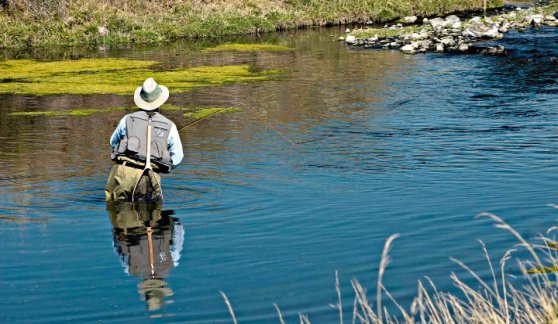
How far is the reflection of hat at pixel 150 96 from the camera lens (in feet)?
40.9

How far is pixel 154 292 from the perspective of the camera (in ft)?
32.4

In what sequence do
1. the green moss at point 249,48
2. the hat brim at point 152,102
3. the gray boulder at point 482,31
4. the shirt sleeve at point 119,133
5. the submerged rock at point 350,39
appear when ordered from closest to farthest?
the hat brim at point 152,102, the shirt sleeve at point 119,133, the gray boulder at point 482,31, the green moss at point 249,48, the submerged rock at point 350,39

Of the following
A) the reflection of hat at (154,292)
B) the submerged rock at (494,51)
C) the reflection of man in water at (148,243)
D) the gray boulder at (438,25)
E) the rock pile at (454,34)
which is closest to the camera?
the reflection of hat at (154,292)

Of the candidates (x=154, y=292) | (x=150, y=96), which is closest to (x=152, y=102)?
(x=150, y=96)

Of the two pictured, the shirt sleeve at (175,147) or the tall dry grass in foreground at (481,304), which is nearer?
the tall dry grass in foreground at (481,304)

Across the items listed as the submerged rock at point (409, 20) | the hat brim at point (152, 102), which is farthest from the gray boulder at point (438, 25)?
the hat brim at point (152, 102)

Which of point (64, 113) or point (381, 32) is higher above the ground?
point (381, 32)

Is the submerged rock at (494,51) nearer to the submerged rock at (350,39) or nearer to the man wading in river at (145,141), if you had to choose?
the submerged rock at (350,39)

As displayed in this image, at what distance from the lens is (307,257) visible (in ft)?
36.9

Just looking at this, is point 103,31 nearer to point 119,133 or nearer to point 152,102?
point 119,133

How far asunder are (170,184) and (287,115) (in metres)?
8.25

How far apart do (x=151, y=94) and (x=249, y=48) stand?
29.7 metres

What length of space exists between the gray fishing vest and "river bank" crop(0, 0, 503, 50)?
33342mm

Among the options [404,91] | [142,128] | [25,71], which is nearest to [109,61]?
[25,71]
